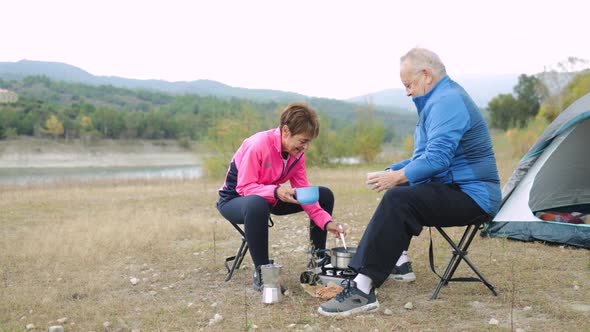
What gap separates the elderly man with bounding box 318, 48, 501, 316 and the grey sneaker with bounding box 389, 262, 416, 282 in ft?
2.46

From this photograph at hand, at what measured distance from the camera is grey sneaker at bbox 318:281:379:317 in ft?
10.4

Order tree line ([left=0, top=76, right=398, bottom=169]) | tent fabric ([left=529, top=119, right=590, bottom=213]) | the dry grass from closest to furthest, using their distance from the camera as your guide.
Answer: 1. the dry grass
2. tent fabric ([left=529, top=119, right=590, bottom=213])
3. tree line ([left=0, top=76, right=398, bottom=169])

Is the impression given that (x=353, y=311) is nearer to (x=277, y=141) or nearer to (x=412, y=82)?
(x=277, y=141)

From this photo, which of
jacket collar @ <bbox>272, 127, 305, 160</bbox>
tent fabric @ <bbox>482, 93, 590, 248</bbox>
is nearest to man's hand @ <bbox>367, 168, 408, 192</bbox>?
jacket collar @ <bbox>272, 127, 305, 160</bbox>

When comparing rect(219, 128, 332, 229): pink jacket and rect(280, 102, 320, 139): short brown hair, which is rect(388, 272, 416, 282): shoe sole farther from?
rect(280, 102, 320, 139): short brown hair

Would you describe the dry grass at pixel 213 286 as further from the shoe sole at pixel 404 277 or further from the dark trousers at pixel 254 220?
the dark trousers at pixel 254 220

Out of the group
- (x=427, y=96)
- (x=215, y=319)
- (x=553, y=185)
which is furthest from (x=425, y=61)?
(x=553, y=185)

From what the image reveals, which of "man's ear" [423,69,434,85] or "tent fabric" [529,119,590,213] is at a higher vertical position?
"man's ear" [423,69,434,85]

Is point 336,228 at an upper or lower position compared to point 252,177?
lower

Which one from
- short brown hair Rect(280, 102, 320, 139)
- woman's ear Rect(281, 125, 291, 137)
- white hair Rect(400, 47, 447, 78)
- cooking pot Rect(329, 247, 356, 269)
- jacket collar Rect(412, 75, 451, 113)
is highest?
white hair Rect(400, 47, 447, 78)

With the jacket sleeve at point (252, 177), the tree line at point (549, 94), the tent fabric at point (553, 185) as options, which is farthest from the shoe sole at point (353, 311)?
the tree line at point (549, 94)

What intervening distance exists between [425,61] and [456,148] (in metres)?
0.58

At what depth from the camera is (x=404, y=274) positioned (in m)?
4.01

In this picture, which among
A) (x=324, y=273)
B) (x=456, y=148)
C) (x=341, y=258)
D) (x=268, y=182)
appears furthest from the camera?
(x=268, y=182)
